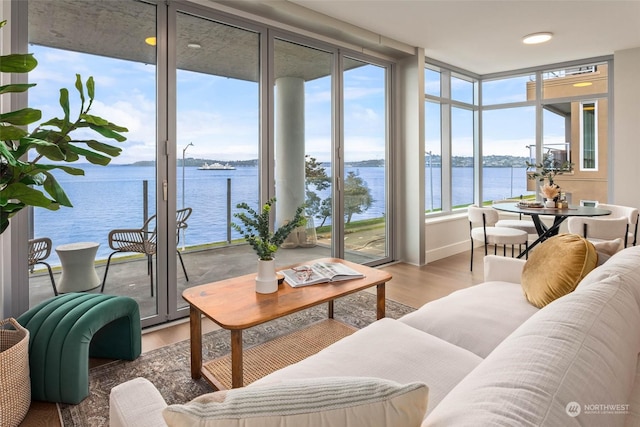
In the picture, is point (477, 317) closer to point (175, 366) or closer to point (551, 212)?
point (175, 366)

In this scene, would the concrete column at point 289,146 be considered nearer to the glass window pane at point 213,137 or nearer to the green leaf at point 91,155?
the glass window pane at point 213,137

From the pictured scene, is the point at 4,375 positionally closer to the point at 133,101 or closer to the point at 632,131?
the point at 133,101

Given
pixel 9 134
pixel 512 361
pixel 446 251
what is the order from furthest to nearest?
1. pixel 446 251
2. pixel 9 134
3. pixel 512 361

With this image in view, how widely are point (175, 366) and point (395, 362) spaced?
1.60 meters

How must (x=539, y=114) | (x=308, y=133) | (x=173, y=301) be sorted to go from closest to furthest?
1. (x=173, y=301)
2. (x=308, y=133)
3. (x=539, y=114)

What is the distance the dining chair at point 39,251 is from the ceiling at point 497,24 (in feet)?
9.12

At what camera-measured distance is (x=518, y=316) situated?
1.83 meters

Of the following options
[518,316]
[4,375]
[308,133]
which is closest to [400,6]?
[308,133]

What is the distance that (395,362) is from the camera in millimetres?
1412

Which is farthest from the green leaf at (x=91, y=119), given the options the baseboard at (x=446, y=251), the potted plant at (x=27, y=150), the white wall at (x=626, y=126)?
the white wall at (x=626, y=126)

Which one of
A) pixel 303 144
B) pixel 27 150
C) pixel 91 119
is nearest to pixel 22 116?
pixel 27 150

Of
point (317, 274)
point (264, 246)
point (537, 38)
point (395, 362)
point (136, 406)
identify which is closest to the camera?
point (136, 406)

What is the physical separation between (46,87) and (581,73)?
629 centimetres

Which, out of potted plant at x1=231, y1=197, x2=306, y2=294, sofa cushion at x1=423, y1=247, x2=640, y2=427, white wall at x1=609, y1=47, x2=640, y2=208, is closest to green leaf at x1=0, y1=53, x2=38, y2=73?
potted plant at x1=231, y1=197, x2=306, y2=294
